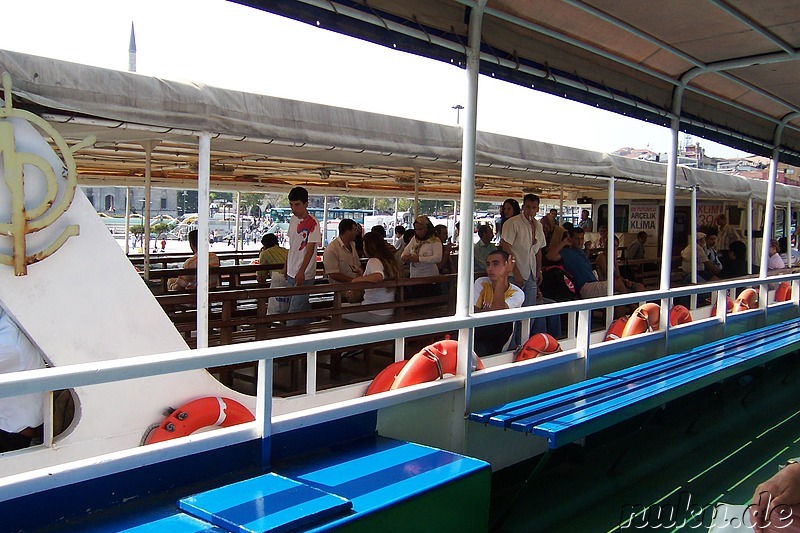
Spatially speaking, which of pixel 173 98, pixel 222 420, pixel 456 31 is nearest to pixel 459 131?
pixel 456 31

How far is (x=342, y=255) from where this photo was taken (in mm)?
7254

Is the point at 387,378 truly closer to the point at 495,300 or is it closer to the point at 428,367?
the point at 428,367

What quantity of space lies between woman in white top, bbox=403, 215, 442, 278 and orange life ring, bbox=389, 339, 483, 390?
3.74 metres

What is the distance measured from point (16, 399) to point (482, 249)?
5480 millimetres

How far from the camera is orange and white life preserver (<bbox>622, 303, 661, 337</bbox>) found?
5.81 meters

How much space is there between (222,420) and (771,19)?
4.17 metres

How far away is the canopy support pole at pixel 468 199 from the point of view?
146 inches

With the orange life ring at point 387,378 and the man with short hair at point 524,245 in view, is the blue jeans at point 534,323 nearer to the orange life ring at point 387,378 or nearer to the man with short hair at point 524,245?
the man with short hair at point 524,245

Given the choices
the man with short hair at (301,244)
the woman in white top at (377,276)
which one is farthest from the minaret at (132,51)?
the woman in white top at (377,276)

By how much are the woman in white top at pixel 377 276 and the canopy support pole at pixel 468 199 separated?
248 cm

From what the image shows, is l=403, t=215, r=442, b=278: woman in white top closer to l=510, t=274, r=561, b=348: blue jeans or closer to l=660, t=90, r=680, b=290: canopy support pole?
l=510, t=274, r=561, b=348: blue jeans

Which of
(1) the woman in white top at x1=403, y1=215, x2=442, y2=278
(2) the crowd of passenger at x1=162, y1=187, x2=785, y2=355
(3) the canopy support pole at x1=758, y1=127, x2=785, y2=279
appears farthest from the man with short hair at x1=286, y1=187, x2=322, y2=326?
(3) the canopy support pole at x1=758, y1=127, x2=785, y2=279

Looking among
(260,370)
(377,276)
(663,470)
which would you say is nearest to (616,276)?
(377,276)

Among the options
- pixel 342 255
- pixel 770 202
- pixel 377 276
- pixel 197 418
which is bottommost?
pixel 197 418
